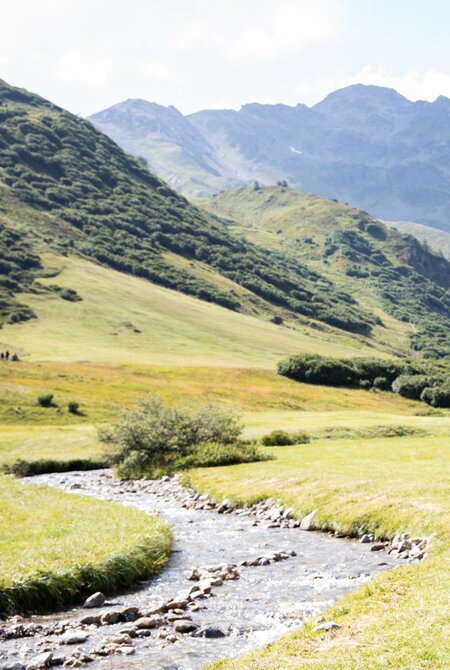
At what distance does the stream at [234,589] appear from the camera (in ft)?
53.2

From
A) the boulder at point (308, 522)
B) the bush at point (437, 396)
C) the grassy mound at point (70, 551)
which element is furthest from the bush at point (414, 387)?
the grassy mound at point (70, 551)

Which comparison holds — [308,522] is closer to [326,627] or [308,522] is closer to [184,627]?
[184,627]

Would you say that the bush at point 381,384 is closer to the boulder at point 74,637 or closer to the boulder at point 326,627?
the boulder at point 326,627

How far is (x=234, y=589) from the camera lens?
2195 centimetres

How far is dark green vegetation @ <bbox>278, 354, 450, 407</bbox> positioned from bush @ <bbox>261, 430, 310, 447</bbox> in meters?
74.0

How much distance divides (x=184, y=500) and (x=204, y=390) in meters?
69.9

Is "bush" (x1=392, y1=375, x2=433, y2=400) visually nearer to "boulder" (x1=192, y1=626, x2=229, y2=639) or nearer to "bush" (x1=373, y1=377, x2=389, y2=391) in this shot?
"bush" (x1=373, y1=377, x2=389, y2=391)

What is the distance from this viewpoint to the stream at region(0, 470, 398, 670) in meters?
16.2

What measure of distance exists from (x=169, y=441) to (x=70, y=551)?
33415 mm

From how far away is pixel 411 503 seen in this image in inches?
1222

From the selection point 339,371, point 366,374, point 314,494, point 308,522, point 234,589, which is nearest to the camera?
point 234,589

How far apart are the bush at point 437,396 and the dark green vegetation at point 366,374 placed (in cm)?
152

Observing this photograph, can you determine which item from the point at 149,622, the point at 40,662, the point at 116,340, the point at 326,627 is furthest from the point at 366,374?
the point at 40,662

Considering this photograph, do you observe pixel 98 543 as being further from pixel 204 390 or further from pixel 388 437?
pixel 204 390
